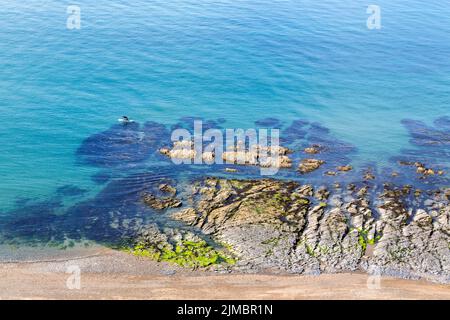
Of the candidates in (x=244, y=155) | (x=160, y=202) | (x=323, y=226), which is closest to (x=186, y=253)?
(x=160, y=202)

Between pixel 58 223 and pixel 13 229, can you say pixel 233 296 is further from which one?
pixel 13 229

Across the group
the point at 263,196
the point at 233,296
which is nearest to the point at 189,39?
the point at 263,196

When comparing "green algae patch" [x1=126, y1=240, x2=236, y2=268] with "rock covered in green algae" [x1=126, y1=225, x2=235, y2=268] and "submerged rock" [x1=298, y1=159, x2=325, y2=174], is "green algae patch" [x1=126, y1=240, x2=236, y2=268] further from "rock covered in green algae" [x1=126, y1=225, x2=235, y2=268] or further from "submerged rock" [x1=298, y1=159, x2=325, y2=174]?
"submerged rock" [x1=298, y1=159, x2=325, y2=174]

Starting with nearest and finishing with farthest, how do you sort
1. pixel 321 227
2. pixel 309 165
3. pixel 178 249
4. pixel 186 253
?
pixel 186 253 → pixel 178 249 → pixel 321 227 → pixel 309 165

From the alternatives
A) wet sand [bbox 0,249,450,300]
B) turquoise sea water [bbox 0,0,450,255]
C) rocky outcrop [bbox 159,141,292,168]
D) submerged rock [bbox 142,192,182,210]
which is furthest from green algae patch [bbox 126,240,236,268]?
rocky outcrop [bbox 159,141,292,168]

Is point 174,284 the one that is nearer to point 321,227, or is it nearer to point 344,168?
point 321,227

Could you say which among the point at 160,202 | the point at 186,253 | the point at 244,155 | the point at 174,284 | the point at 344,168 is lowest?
the point at 174,284
